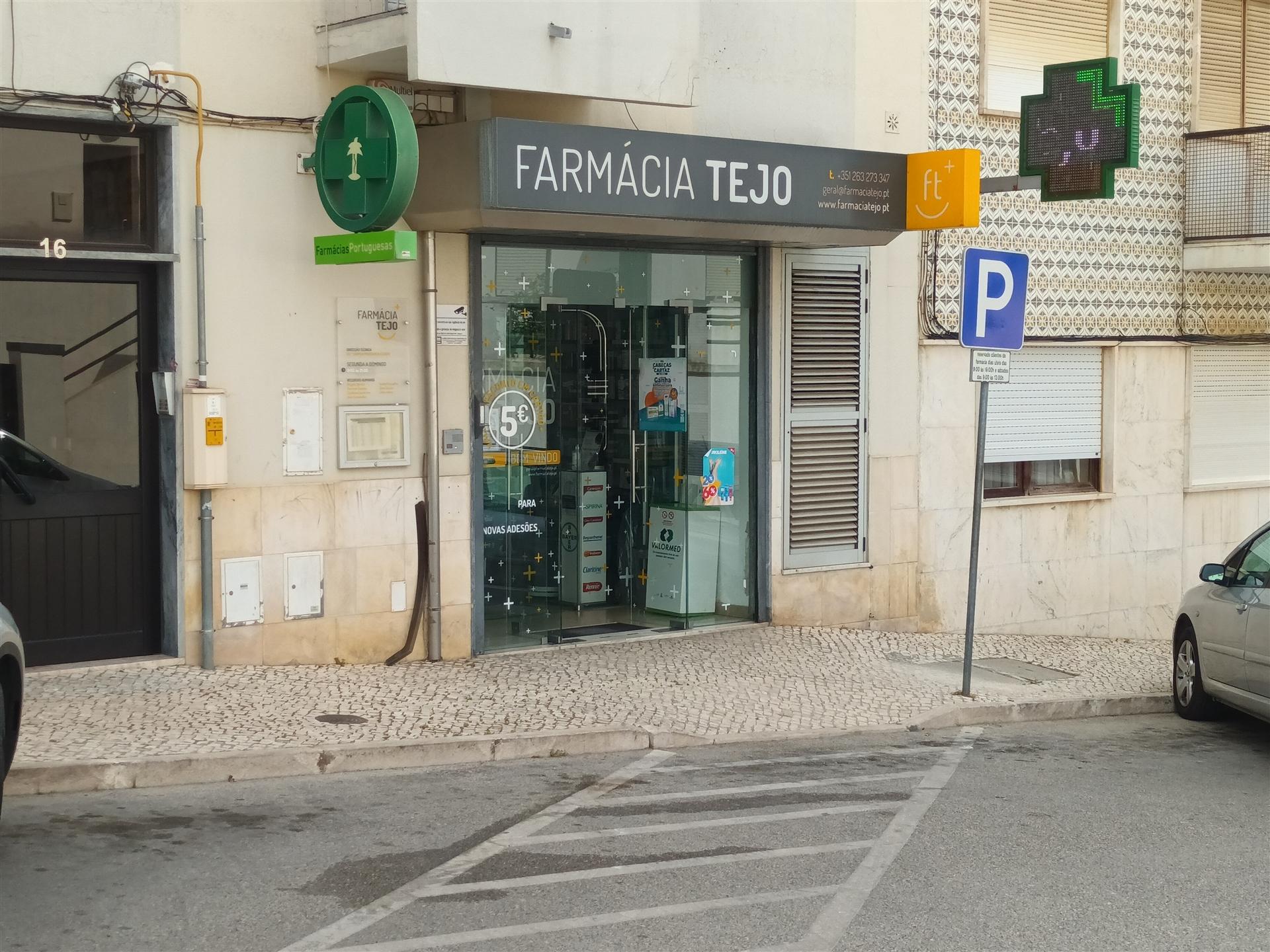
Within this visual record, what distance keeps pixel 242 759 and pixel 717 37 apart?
7106mm

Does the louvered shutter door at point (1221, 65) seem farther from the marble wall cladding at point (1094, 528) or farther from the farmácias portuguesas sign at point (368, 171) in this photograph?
the farmácias portuguesas sign at point (368, 171)

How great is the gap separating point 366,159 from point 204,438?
2.09m

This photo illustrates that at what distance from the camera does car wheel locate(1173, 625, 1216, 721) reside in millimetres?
10312

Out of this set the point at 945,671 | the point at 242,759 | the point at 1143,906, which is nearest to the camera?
the point at 1143,906

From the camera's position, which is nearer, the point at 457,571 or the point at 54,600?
the point at 54,600

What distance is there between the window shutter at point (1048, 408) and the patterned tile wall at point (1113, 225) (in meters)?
0.29

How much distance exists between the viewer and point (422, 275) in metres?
10.6

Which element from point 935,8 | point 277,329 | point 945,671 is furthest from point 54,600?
point 935,8

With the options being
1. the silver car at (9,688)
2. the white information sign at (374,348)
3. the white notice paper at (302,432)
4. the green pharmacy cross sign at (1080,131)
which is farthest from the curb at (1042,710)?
the silver car at (9,688)

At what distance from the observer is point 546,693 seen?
9.88 m

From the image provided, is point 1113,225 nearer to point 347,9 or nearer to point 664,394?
point 664,394

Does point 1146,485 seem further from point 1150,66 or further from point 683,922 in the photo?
point 683,922

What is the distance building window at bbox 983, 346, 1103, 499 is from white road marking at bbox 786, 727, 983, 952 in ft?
20.2

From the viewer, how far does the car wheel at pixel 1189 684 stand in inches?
406
